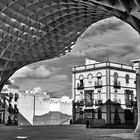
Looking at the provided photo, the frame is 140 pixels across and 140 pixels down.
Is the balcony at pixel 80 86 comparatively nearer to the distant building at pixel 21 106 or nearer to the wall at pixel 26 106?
the distant building at pixel 21 106

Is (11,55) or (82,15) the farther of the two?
(11,55)

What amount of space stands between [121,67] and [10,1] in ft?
178

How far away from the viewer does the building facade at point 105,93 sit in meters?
88.0

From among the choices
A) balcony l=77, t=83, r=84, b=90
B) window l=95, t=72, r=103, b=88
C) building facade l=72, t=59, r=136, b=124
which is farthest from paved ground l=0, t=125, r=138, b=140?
balcony l=77, t=83, r=84, b=90

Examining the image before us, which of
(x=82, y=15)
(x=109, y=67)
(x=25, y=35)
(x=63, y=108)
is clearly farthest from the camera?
(x=63, y=108)

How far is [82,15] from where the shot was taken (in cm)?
5194

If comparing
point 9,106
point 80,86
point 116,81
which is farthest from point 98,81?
point 9,106

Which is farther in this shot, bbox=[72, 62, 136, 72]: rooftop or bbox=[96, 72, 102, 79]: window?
bbox=[96, 72, 102, 79]: window

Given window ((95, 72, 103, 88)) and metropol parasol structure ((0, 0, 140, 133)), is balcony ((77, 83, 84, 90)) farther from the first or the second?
metropol parasol structure ((0, 0, 140, 133))

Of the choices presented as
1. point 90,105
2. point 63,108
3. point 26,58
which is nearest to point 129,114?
point 90,105

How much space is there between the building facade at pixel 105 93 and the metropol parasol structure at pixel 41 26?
84.1 ft

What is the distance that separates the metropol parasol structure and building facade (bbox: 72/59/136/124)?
25.6 m

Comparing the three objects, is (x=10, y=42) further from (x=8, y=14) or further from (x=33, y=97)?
(x=33, y=97)

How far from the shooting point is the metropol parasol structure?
148 feet
